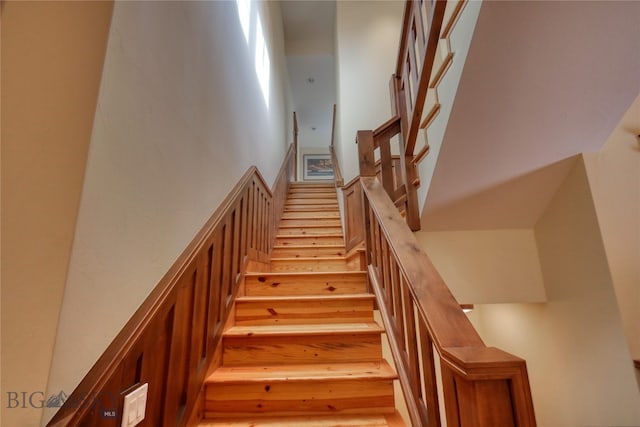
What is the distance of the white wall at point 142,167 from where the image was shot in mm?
752

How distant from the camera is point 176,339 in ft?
3.91

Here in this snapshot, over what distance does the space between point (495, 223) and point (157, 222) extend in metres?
2.29

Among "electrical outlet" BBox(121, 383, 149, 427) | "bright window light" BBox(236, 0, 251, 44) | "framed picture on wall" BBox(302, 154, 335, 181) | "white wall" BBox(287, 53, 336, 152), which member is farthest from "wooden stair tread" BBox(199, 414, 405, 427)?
"framed picture on wall" BBox(302, 154, 335, 181)

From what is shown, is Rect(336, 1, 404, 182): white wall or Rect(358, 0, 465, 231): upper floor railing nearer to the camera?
Rect(358, 0, 465, 231): upper floor railing

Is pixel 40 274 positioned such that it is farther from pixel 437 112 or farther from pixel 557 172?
pixel 557 172

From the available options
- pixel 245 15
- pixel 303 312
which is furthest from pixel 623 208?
pixel 245 15

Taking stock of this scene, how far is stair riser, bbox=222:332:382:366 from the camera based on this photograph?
1648 millimetres

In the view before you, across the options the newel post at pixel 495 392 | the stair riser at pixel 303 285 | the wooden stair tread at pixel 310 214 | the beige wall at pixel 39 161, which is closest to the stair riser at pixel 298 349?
the stair riser at pixel 303 285

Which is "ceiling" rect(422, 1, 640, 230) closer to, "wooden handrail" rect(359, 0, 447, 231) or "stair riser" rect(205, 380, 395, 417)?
"wooden handrail" rect(359, 0, 447, 231)

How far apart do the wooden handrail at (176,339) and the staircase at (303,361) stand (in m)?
0.13

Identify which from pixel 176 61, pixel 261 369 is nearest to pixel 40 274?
pixel 176 61

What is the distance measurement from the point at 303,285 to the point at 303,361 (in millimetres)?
652

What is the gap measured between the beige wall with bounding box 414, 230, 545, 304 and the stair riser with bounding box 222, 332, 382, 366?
1018 millimetres

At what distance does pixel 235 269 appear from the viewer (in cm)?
205
